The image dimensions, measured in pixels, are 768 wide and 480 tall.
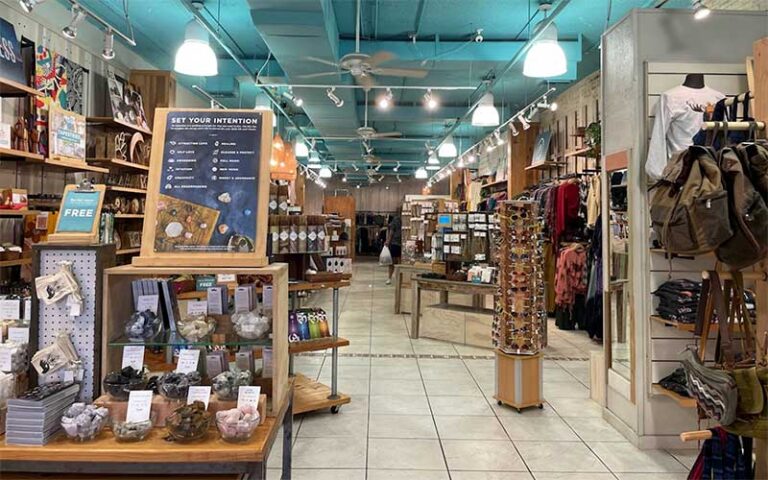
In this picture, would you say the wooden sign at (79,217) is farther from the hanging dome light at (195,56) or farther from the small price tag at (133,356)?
the hanging dome light at (195,56)

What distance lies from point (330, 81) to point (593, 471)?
6151mm

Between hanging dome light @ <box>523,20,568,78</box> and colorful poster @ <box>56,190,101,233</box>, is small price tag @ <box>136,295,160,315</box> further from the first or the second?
hanging dome light @ <box>523,20,568,78</box>

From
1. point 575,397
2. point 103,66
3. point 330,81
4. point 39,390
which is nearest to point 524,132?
point 330,81

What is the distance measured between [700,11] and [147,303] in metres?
3.67

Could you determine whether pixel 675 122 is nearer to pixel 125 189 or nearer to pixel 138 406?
pixel 138 406

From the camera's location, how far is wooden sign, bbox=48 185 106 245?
1.89 meters

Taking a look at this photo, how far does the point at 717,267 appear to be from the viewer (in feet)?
9.63

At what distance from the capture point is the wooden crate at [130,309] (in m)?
1.87

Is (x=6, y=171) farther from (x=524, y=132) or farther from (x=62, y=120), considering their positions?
(x=524, y=132)

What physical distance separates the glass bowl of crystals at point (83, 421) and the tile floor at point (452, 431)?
1.53m

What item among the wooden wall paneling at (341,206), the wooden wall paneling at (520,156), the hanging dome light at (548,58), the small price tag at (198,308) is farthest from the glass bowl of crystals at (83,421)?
the wooden wall paneling at (341,206)

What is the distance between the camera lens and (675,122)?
3.14 meters

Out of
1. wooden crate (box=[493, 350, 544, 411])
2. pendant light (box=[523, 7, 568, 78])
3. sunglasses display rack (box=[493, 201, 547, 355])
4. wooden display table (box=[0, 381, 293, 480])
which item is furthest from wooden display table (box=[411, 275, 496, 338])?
wooden display table (box=[0, 381, 293, 480])

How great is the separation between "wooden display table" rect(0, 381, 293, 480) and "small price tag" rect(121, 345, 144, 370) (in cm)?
30
